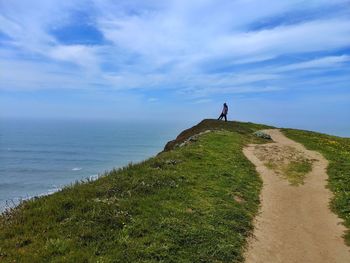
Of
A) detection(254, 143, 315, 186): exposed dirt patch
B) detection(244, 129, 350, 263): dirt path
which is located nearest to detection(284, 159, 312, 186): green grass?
detection(254, 143, 315, 186): exposed dirt patch

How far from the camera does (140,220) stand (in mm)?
13898

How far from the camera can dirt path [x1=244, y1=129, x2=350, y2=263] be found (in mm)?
13336

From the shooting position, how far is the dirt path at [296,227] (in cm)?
1334

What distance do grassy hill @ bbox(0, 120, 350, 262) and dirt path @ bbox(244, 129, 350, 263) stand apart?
0.58 metres

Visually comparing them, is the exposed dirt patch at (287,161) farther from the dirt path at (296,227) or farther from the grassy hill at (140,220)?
the grassy hill at (140,220)

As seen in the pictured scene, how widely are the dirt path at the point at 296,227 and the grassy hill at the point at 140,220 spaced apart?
1.90ft

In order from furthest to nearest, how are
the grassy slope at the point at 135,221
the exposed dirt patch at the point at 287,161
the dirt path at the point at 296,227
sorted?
the exposed dirt patch at the point at 287,161 → the dirt path at the point at 296,227 → the grassy slope at the point at 135,221

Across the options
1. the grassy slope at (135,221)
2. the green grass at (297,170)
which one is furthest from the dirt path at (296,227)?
the grassy slope at (135,221)

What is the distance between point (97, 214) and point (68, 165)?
611ft

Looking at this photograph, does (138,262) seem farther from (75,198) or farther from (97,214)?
(75,198)

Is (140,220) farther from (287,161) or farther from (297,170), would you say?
(287,161)

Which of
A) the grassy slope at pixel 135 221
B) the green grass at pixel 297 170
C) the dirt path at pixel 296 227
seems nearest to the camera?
the grassy slope at pixel 135 221

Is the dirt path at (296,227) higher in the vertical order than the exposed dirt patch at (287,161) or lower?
lower

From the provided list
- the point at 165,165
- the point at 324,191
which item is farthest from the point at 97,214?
the point at 324,191
